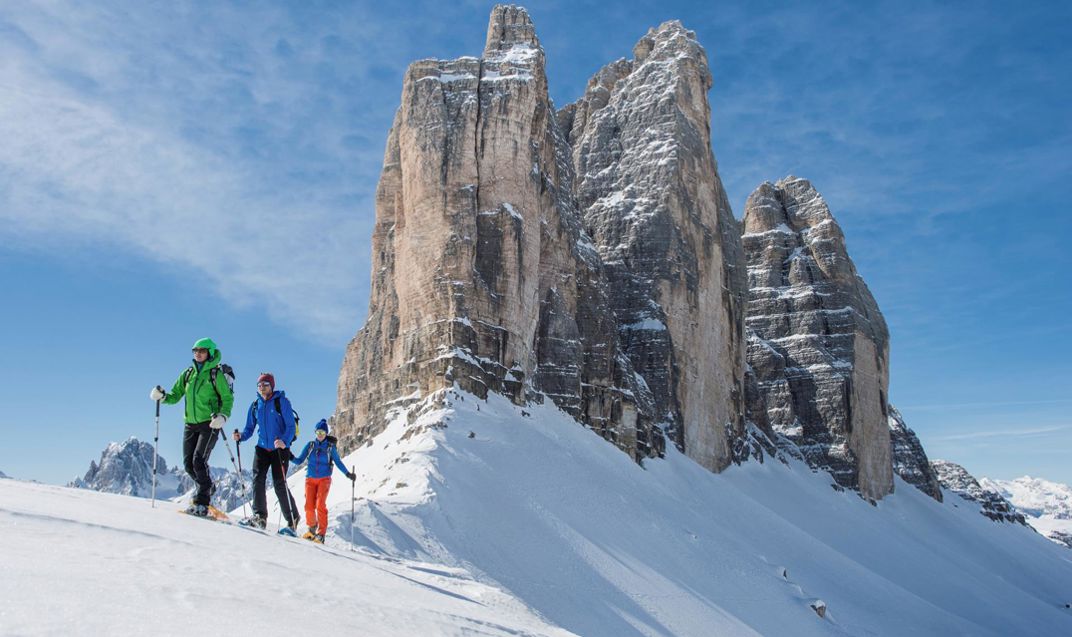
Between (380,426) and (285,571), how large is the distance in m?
26.9

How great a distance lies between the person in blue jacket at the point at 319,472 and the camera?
1339 cm

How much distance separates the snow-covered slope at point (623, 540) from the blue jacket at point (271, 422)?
383cm

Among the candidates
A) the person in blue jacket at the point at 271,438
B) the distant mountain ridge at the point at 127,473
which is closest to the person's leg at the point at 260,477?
the person in blue jacket at the point at 271,438

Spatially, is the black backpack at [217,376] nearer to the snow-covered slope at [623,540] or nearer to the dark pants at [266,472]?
the dark pants at [266,472]

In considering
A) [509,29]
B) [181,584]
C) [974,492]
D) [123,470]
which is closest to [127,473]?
[123,470]

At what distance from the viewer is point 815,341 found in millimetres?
78750

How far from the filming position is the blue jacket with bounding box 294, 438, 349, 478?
1373 cm

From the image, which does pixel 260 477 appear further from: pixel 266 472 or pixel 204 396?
pixel 204 396

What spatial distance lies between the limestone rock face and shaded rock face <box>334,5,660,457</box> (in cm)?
823

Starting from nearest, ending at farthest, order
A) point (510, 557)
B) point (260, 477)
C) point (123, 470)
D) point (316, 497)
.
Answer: point (260, 477) → point (316, 497) → point (510, 557) → point (123, 470)

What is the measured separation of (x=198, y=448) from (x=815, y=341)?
73.7 m

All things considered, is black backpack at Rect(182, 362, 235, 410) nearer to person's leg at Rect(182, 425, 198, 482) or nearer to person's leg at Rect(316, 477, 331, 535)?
person's leg at Rect(182, 425, 198, 482)

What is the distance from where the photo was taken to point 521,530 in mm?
21953

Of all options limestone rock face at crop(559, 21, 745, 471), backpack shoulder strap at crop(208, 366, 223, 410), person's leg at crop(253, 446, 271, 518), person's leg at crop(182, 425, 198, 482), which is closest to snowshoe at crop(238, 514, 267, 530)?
person's leg at crop(253, 446, 271, 518)
